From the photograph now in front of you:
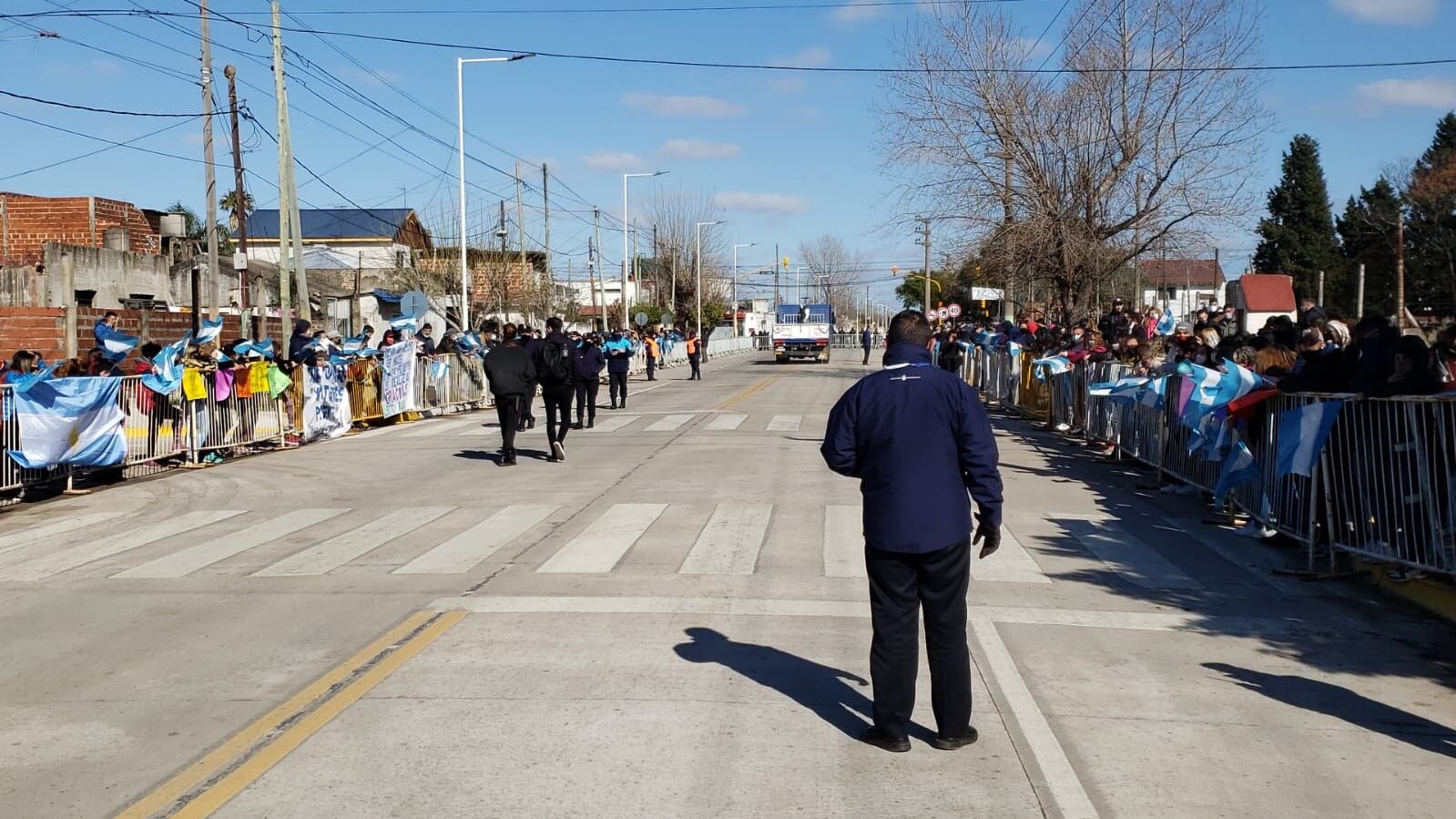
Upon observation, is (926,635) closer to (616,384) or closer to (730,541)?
(730,541)

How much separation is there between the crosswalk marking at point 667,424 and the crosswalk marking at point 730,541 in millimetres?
9505

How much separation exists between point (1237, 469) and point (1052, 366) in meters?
11.1

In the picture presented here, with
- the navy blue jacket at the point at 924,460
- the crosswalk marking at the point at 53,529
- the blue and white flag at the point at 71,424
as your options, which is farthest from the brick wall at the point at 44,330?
the navy blue jacket at the point at 924,460

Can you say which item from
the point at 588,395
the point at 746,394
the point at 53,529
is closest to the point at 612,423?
the point at 588,395

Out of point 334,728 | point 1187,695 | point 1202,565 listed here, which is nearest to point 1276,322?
point 1202,565

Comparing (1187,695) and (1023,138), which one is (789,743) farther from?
(1023,138)

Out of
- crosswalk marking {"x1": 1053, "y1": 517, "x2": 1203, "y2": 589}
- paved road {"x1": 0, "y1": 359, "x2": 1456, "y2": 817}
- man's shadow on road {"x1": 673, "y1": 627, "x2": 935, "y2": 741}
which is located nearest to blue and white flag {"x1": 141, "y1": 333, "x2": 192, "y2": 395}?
paved road {"x1": 0, "y1": 359, "x2": 1456, "y2": 817}

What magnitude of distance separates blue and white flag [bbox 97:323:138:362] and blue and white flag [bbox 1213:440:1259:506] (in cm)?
1281

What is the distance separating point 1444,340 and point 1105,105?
2433 cm

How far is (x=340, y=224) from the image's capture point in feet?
268

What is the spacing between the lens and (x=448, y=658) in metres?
7.03

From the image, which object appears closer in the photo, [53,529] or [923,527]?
[923,527]

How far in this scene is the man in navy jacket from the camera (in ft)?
18.0

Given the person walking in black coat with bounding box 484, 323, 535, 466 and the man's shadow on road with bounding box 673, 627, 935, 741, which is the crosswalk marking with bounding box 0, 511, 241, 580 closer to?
the person walking in black coat with bounding box 484, 323, 535, 466
